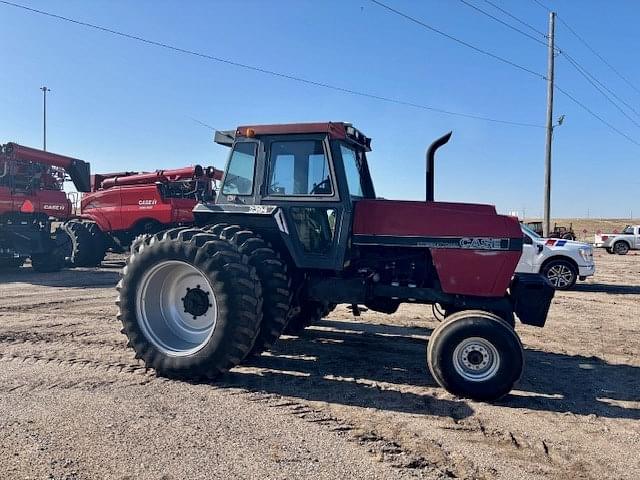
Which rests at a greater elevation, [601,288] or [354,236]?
[354,236]

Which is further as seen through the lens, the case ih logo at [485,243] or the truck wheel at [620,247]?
the truck wheel at [620,247]

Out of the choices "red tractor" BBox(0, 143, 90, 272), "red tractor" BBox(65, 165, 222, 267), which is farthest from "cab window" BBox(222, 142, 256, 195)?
"red tractor" BBox(0, 143, 90, 272)

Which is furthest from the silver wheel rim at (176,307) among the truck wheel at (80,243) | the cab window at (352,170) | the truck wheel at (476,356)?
the truck wheel at (80,243)

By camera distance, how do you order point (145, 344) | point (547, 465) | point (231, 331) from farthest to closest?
1. point (145, 344)
2. point (231, 331)
3. point (547, 465)

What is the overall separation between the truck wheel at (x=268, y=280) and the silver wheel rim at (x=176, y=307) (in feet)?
1.66

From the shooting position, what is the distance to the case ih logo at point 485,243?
535 cm

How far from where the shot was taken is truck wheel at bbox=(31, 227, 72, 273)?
14.4 metres

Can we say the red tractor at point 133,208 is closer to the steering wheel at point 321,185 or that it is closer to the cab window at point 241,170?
the cab window at point 241,170

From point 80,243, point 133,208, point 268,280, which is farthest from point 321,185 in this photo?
point 80,243

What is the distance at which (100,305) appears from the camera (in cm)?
938

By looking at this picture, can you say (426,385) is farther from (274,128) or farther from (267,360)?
(274,128)

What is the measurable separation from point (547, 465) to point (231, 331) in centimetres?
286

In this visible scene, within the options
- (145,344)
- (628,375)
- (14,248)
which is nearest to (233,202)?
(145,344)

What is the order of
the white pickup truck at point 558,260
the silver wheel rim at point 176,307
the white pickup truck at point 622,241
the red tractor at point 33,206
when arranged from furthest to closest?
1. the white pickup truck at point 622,241
2. the red tractor at point 33,206
3. the white pickup truck at point 558,260
4. the silver wheel rim at point 176,307
